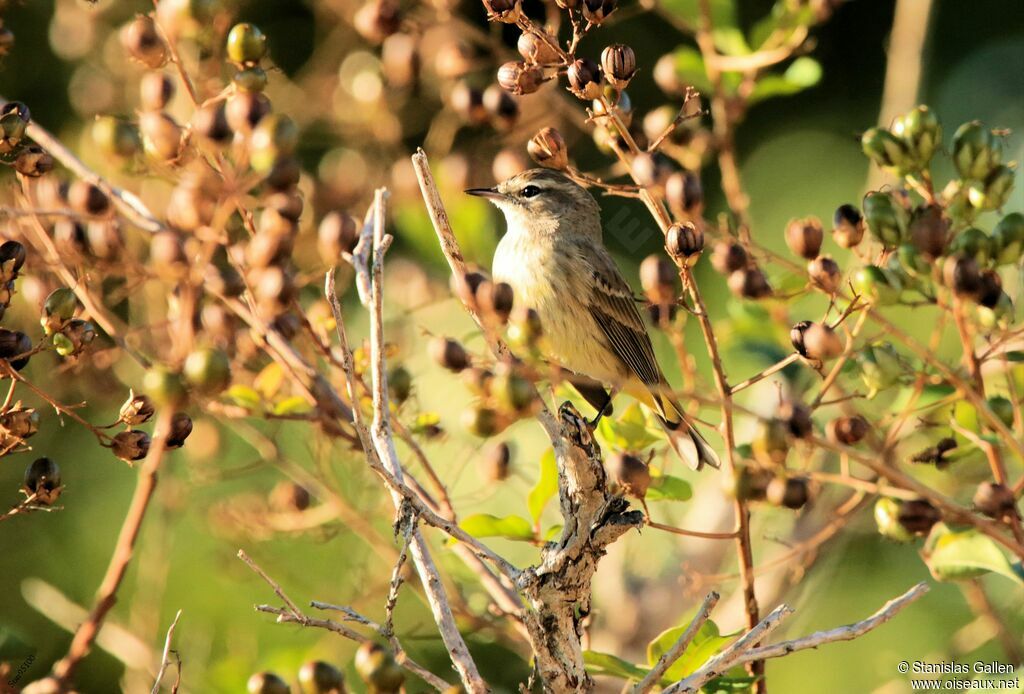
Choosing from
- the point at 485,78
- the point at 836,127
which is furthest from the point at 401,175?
the point at 836,127

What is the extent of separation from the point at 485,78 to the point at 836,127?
1.90 meters

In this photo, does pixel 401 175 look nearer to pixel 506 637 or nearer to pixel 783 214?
pixel 506 637

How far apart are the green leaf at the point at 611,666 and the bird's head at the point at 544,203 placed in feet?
6.81

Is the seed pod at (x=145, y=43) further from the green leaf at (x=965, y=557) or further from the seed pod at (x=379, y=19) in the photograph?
the green leaf at (x=965, y=557)

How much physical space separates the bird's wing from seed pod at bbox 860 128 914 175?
1.79 m

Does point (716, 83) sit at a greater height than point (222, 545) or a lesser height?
greater

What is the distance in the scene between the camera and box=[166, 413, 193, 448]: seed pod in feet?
5.66

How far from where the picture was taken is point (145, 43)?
2117mm

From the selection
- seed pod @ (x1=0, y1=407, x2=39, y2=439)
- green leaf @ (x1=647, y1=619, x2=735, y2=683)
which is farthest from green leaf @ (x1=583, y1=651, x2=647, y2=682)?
seed pod @ (x1=0, y1=407, x2=39, y2=439)

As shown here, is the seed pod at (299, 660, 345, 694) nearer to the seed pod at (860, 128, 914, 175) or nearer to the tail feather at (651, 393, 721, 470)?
the seed pod at (860, 128, 914, 175)

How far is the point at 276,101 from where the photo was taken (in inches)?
158

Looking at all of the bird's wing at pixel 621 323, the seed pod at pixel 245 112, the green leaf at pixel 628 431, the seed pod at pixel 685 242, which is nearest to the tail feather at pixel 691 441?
the bird's wing at pixel 621 323

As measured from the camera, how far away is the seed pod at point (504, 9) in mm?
2008

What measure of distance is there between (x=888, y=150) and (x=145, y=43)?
1.36 metres
